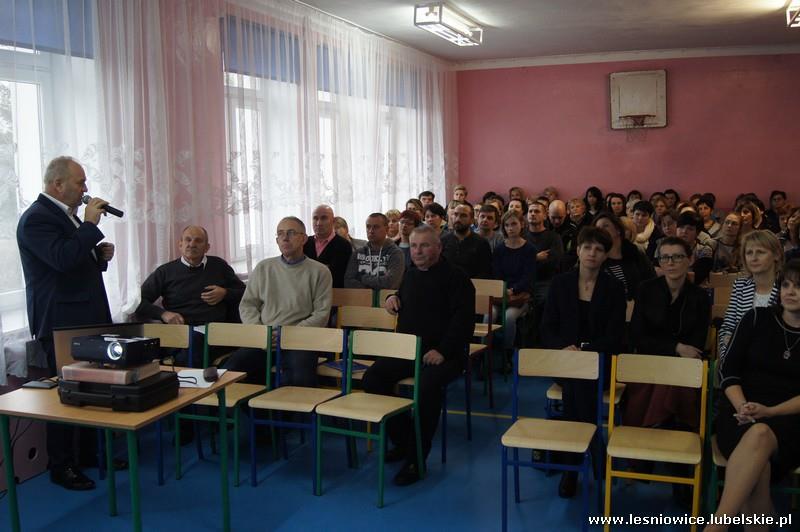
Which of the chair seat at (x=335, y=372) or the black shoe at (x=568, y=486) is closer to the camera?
the black shoe at (x=568, y=486)

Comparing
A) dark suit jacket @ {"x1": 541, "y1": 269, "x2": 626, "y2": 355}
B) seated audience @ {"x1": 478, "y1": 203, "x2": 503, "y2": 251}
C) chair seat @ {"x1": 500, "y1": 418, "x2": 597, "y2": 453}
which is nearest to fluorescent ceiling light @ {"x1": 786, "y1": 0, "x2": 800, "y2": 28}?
seated audience @ {"x1": 478, "y1": 203, "x2": 503, "y2": 251}

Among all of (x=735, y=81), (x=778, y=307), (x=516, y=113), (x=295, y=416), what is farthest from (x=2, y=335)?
(x=735, y=81)

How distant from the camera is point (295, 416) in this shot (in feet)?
14.8

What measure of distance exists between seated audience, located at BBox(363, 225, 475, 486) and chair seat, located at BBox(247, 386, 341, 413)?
0.86 ft

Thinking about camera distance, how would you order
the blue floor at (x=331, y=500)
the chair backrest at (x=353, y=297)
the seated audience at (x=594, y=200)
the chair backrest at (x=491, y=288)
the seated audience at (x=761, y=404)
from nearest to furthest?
the seated audience at (x=761, y=404), the blue floor at (x=331, y=500), the chair backrest at (x=353, y=297), the chair backrest at (x=491, y=288), the seated audience at (x=594, y=200)

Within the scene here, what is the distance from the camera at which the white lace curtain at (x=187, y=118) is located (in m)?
3.88

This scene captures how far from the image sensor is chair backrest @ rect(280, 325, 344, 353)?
13.1 feet

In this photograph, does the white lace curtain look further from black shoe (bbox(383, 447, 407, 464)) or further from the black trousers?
black shoe (bbox(383, 447, 407, 464))

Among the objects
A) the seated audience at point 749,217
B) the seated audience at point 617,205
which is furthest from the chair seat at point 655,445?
the seated audience at point 617,205

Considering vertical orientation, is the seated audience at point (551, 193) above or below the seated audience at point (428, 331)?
above

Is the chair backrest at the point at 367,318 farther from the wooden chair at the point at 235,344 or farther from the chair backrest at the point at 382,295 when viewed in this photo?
→ the wooden chair at the point at 235,344

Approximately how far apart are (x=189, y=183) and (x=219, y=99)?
27.7 inches

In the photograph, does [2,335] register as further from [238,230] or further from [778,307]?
[778,307]

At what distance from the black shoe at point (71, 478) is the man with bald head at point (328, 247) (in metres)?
Result: 2.31
